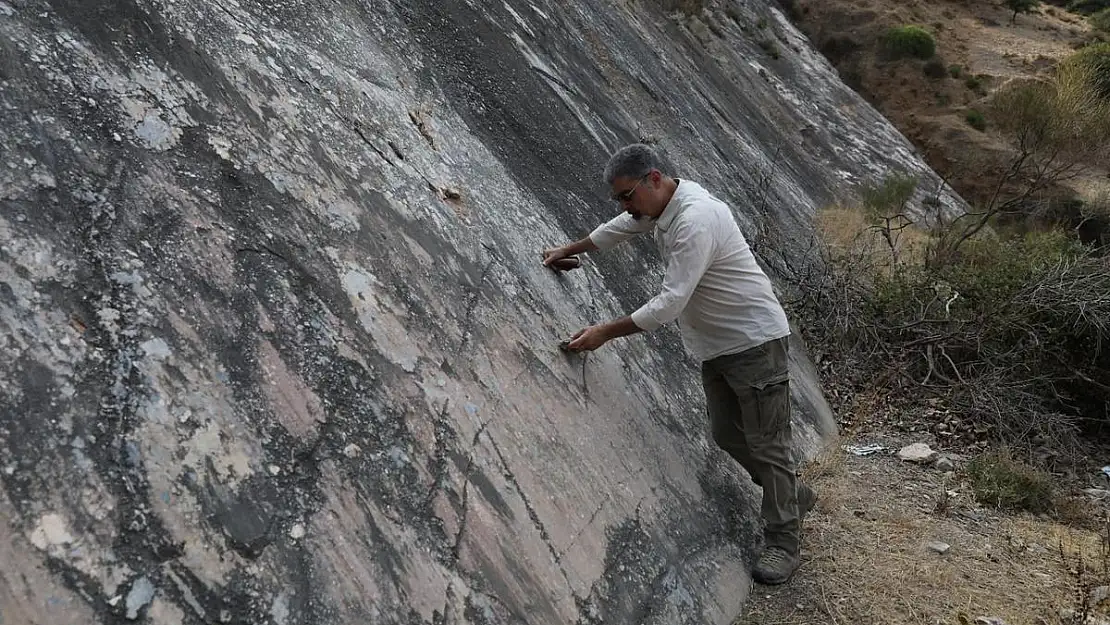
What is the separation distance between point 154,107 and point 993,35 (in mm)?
25250

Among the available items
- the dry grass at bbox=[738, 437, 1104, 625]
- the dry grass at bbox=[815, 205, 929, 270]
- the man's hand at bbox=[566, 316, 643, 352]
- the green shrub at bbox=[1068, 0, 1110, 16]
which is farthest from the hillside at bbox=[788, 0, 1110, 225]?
the man's hand at bbox=[566, 316, 643, 352]

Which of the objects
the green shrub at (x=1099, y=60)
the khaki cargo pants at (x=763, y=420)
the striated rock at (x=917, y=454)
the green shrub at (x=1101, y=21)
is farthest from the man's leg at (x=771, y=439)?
the green shrub at (x=1101, y=21)

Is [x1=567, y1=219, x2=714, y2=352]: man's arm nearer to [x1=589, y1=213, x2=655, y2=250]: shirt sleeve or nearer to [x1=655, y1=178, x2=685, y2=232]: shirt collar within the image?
[x1=655, y1=178, x2=685, y2=232]: shirt collar

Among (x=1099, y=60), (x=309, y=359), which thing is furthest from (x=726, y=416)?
(x=1099, y=60)

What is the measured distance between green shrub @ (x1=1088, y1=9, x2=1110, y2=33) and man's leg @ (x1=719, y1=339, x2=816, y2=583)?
1058 inches

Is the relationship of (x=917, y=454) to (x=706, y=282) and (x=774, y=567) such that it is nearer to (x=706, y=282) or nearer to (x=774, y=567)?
(x=774, y=567)

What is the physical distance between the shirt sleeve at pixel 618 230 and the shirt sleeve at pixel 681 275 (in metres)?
0.34

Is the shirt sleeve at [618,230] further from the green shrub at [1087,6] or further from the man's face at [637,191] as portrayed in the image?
the green shrub at [1087,6]

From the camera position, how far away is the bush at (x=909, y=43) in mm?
18828

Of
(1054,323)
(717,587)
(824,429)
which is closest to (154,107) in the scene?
(717,587)

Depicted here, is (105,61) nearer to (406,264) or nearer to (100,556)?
(406,264)

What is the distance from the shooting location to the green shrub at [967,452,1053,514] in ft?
12.4

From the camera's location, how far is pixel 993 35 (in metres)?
22.1

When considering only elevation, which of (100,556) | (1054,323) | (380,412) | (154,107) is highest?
(1054,323)
